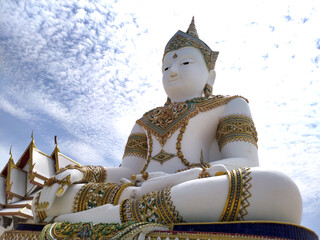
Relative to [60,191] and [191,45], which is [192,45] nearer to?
[191,45]

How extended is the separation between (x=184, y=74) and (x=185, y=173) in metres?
1.63

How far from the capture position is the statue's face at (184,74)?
4062 mm

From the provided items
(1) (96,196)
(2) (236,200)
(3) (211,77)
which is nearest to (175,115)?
(3) (211,77)

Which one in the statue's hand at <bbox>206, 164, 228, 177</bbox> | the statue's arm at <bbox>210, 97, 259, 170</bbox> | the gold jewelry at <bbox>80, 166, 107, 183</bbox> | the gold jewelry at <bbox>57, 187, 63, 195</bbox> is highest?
the statue's arm at <bbox>210, 97, 259, 170</bbox>

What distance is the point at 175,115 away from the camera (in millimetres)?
3783

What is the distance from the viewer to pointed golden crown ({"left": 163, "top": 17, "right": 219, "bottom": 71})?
428 cm

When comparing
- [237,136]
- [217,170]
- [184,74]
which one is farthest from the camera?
[184,74]

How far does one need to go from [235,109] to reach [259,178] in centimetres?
153

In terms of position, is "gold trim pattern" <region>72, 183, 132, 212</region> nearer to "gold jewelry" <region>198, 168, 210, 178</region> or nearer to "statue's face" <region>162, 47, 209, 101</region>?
"gold jewelry" <region>198, 168, 210, 178</region>

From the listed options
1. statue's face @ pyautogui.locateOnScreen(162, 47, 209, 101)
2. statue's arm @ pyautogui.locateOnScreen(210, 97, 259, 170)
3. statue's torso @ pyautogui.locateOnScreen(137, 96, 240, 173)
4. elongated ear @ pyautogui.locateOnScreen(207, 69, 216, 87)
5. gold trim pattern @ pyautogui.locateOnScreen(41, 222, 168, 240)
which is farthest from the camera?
elongated ear @ pyautogui.locateOnScreen(207, 69, 216, 87)

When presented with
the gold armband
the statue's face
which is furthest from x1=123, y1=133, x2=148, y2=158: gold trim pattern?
the statue's face

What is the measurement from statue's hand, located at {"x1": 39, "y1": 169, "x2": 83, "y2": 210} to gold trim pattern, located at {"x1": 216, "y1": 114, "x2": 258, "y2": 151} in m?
1.59

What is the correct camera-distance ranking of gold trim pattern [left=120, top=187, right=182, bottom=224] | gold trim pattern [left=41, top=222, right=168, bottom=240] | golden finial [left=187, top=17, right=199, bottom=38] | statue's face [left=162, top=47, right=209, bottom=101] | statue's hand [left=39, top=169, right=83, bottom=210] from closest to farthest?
gold trim pattern [left=41, top=222, right=168, bottom=240] < gold trim pattern [left=120, top=187, right=182, bottom=224] < statue's hand [left=39, top=169, right=83, bottom=210] < statue's face [left=162, top=47, right=209, bottom=101] < golden finial [left=187, top=17, right=199, bottom=38]

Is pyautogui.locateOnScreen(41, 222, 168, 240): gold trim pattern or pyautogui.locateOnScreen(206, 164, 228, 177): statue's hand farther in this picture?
pyautogui.locateOnScreen(206, 164, 228, 177): statue's hand
